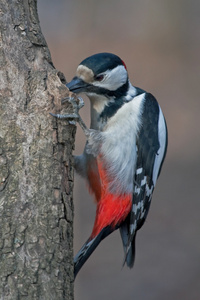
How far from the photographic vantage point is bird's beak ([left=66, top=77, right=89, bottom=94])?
2525 mm

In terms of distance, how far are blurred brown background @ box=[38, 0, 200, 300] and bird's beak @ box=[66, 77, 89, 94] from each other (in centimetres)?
217

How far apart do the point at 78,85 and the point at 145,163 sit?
0.50m

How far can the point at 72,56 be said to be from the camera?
588 centimetres

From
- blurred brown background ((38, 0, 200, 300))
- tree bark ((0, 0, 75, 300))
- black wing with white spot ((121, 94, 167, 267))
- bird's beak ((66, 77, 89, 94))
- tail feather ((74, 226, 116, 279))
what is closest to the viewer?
tree bark ((0, 0, 75, 300))

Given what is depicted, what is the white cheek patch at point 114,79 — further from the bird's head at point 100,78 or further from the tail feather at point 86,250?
the tail feather at point 86,250

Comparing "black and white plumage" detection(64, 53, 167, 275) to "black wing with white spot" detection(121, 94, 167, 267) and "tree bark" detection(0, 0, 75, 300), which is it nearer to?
"black wing with white spot" detection(121, 94, 167, 267)

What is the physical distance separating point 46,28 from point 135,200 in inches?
A: 146

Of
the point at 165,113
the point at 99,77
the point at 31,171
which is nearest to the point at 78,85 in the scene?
the point at 99,77

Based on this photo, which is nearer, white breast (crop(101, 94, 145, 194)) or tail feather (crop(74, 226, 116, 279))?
tail feather (crop(74, 226, 116, 279))

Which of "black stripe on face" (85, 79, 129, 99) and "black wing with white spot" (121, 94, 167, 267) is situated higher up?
"black stripe on face" (85, 79, 129, 99)

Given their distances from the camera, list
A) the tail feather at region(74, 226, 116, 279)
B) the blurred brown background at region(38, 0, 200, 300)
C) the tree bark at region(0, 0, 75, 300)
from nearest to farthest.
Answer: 1. the tree bark at region(0, 0, 75, 300)
2. the tail feather at region(74, 226, 116, 279)
3. the blurred brown background at region(38, 0, 200, 300)

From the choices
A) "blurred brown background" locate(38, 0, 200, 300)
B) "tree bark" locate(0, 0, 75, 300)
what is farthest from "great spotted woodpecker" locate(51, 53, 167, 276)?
"blurred brown background" locate(38, 0, 200, 300)

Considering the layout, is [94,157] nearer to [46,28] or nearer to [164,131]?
[164,131]

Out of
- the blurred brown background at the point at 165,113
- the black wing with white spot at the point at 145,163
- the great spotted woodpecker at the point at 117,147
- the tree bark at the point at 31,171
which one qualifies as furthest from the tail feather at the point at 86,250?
the blurred brown background at the point at 165,113
